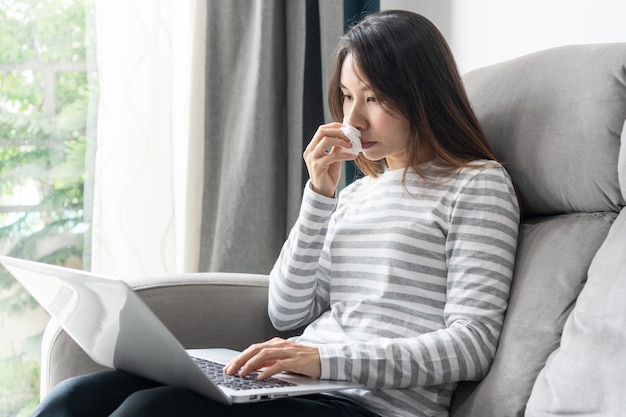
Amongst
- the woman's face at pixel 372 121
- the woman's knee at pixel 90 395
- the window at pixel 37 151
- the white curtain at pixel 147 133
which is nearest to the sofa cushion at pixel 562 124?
the woman's face at pixel 372 121

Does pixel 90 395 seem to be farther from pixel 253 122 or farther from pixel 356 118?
pixel 253 122

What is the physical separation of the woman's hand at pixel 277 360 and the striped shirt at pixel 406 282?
20 mm

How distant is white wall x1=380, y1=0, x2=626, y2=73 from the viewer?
58.4 inches

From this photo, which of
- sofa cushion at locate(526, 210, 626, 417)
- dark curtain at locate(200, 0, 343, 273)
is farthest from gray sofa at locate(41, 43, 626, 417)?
dark curtain at locate(200, 0, 343, 273)

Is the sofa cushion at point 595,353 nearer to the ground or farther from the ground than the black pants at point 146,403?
farther from the ground

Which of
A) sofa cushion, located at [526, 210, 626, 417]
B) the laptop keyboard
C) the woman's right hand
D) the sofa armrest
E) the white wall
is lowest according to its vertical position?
the sofa armrest

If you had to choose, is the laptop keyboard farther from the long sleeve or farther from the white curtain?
the white curtain

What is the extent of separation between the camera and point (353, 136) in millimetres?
1363

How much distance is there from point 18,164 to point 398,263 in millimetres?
1222

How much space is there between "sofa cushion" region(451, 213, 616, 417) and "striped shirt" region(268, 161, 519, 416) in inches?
0.9

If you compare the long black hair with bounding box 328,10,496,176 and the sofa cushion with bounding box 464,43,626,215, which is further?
the long black hair with bounding box 328,10,496,176

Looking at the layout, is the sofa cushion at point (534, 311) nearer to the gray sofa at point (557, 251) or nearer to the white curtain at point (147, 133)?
the gray sofa at point (557, 251)

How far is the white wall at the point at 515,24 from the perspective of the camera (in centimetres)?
148

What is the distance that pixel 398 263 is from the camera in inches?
50.8
